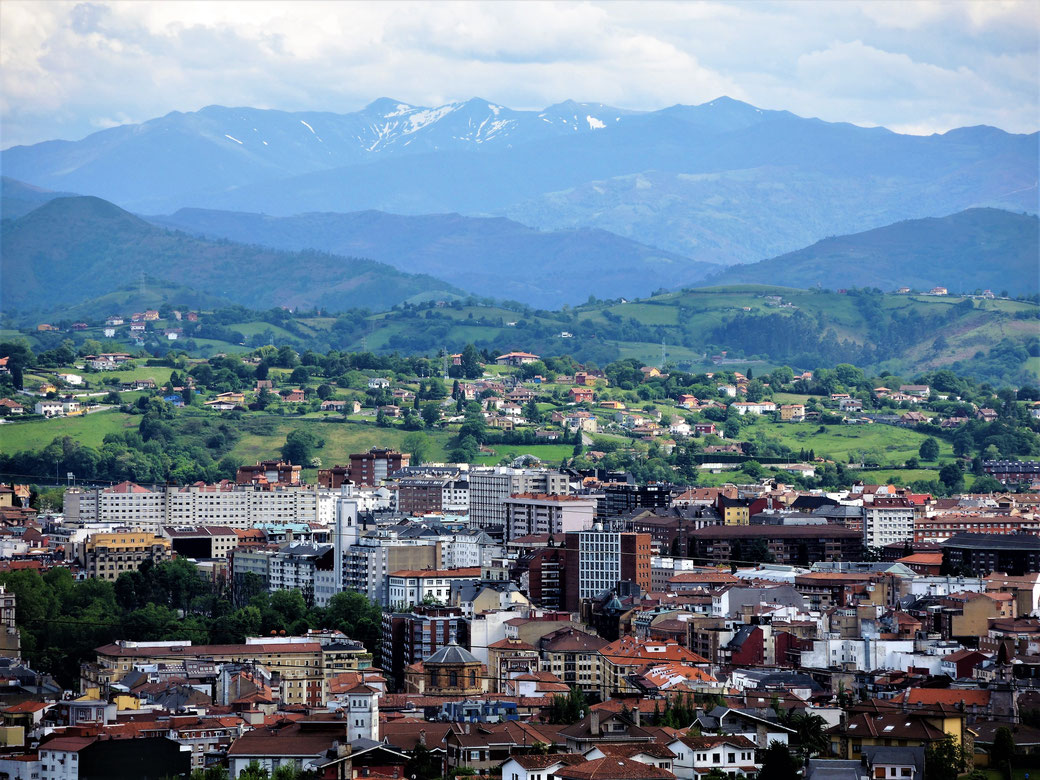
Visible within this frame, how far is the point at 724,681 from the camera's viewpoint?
45.2 m

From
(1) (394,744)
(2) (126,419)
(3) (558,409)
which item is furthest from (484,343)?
(1) (394,744)

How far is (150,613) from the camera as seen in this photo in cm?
5512

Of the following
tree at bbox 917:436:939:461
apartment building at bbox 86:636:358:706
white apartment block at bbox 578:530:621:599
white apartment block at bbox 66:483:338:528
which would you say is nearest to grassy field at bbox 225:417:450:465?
white apartment block at bbox 66:483:338:528

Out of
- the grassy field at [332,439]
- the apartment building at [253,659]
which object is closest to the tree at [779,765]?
the apartment building at [253,659]

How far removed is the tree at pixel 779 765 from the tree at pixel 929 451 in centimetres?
6800

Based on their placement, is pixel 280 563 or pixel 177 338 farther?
pixel 177 338

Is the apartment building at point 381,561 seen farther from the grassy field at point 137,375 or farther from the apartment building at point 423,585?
the grassy field at point 137,375

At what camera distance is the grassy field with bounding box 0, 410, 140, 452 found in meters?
97.1

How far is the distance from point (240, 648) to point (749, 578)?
1655 centimetres

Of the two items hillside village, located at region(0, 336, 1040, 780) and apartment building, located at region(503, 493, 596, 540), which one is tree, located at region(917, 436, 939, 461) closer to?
hillside village, located at region(0, 336, 1040, 780)

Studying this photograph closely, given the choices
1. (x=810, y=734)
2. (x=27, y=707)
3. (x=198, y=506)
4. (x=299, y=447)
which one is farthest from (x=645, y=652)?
(x=299, y=447)

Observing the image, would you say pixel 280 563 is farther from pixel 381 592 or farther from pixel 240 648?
pixel 240 648

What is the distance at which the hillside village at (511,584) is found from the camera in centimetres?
3684

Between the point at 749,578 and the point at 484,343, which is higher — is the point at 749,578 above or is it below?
below
